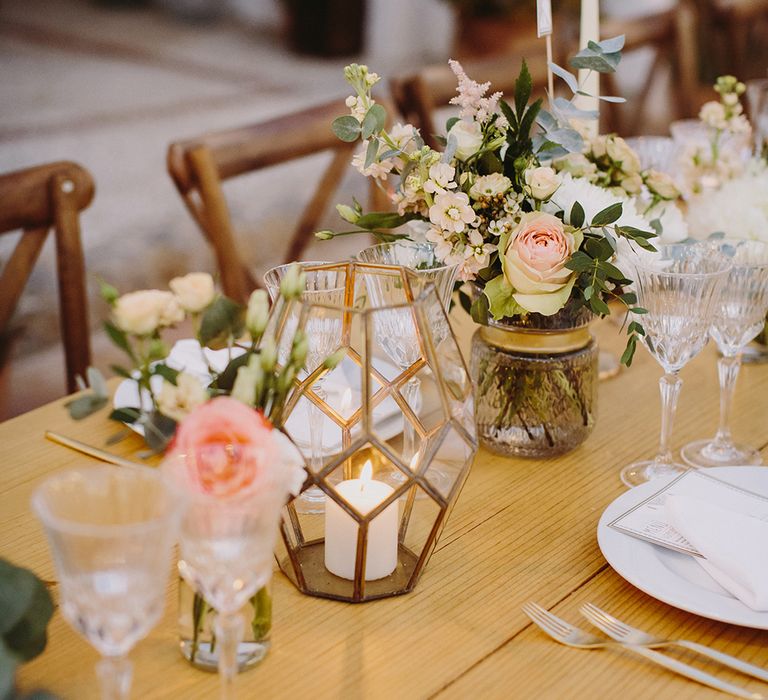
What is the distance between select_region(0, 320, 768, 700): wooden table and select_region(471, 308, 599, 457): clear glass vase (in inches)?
1.1

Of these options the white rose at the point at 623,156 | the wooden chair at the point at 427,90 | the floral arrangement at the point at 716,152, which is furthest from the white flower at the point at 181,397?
the wooden chair at the point at 427,90

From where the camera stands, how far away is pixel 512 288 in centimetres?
98

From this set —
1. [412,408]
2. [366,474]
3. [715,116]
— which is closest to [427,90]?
[715,116]

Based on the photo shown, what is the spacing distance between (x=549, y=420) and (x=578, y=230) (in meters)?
0.22

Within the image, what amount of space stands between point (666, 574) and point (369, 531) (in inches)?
9.9

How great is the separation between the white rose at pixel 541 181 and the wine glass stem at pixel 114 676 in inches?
22.5

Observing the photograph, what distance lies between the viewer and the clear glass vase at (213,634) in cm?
74

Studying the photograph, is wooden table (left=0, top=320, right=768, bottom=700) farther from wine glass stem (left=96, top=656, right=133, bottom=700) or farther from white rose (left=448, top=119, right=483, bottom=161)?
white rose (left=448, top=119, right=483, bottom=161)

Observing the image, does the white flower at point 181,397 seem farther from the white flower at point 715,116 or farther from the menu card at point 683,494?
the white flower at point 715,116

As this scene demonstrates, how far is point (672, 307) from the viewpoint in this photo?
38.8 inches

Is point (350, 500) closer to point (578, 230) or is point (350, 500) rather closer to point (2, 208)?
point (578, 230)

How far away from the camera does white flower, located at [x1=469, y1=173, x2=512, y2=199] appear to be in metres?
0.97

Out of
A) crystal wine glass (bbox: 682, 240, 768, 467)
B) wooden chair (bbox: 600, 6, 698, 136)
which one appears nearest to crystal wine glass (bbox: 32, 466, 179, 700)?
crystal wine glass (bbox: 682, 240, 768, 467)

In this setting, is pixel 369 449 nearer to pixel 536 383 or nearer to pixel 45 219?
pixel 536 383
